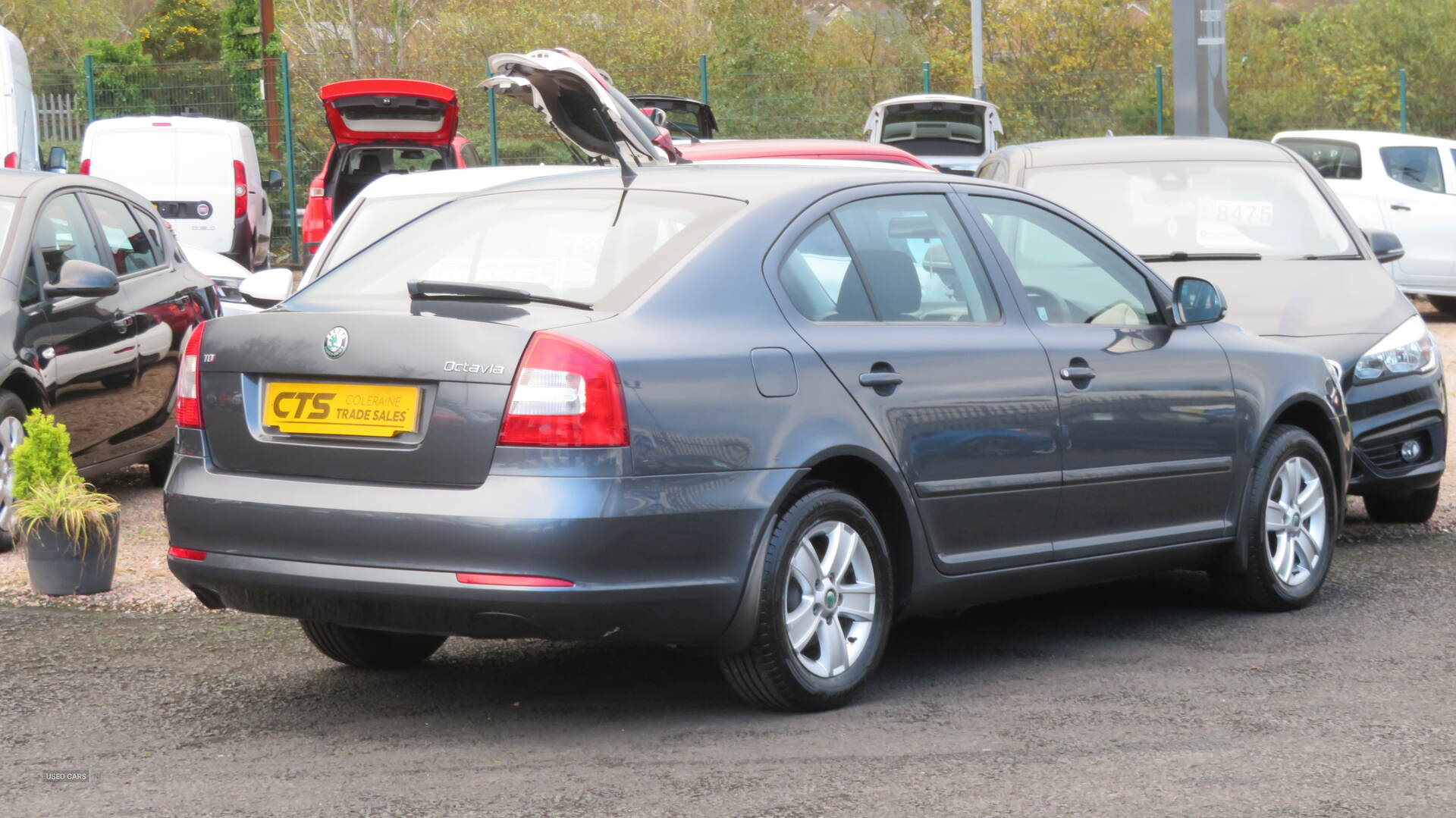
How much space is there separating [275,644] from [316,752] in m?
1.51

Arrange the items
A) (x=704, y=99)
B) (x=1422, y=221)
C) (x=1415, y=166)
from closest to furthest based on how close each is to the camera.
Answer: (x=1422, y=221) < (x=1415, y=166) < (x=704, y=99)

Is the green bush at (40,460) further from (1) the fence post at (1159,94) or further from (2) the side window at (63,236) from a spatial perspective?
(1) the fence post at (1159,94)

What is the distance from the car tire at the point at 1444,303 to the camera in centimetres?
2058

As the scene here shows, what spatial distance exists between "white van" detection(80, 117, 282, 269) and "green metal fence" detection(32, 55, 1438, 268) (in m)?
4.53

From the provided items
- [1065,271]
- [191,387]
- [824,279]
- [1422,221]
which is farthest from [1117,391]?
[1422,221]

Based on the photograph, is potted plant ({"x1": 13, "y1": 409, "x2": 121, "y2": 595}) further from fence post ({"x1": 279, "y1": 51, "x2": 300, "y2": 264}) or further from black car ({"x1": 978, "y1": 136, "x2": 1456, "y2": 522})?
fence post ({"x1": 279, "y1": 51, "x2": 300, "y2": 264})

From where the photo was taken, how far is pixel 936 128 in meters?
24.0

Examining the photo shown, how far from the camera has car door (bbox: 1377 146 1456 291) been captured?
60.6 feet

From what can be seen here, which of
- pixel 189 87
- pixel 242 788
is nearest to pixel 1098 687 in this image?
pixel 242 788

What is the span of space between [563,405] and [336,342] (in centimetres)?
65

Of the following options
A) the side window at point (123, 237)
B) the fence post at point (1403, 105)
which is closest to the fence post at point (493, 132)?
the fence post at point (1403, 105)

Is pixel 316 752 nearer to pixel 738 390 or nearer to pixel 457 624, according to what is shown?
pixel 457 624

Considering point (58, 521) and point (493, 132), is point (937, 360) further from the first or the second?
point (493, 132)

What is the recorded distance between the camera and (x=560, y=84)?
32.4ft
